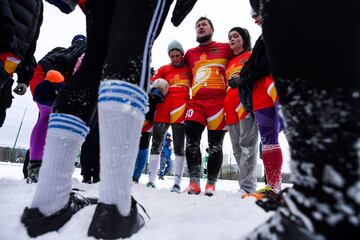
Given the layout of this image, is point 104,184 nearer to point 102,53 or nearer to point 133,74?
point 133,74

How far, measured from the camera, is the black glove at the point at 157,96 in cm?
350

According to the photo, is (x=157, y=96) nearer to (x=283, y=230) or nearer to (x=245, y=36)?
(x=245, y=36)

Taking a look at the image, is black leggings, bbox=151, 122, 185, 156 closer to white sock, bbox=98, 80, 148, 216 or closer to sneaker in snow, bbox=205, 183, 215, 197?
sneaker in snow, bbox=205, 183, 215, 197

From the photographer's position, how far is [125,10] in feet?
2.56

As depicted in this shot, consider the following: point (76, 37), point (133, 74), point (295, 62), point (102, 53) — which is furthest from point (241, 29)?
point (295, 62)

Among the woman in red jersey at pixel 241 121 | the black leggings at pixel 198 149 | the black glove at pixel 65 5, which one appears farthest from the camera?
the black leggings at pixel 198 149

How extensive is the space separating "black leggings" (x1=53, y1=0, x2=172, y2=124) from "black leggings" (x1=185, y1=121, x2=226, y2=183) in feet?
7.32

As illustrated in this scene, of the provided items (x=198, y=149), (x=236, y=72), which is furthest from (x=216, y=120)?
(x=236, y=72)

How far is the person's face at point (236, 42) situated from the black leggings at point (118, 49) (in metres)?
2.52

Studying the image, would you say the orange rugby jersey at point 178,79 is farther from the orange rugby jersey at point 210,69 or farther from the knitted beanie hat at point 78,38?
the knitted beanie hat at point 78,38

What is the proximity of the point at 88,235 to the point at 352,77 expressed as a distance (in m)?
0.73

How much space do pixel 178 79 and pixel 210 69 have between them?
61cm

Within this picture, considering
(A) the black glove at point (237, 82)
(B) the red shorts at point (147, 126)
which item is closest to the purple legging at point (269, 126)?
(A) the black glove at point (237, 82)

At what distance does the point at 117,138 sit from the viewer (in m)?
0.72
